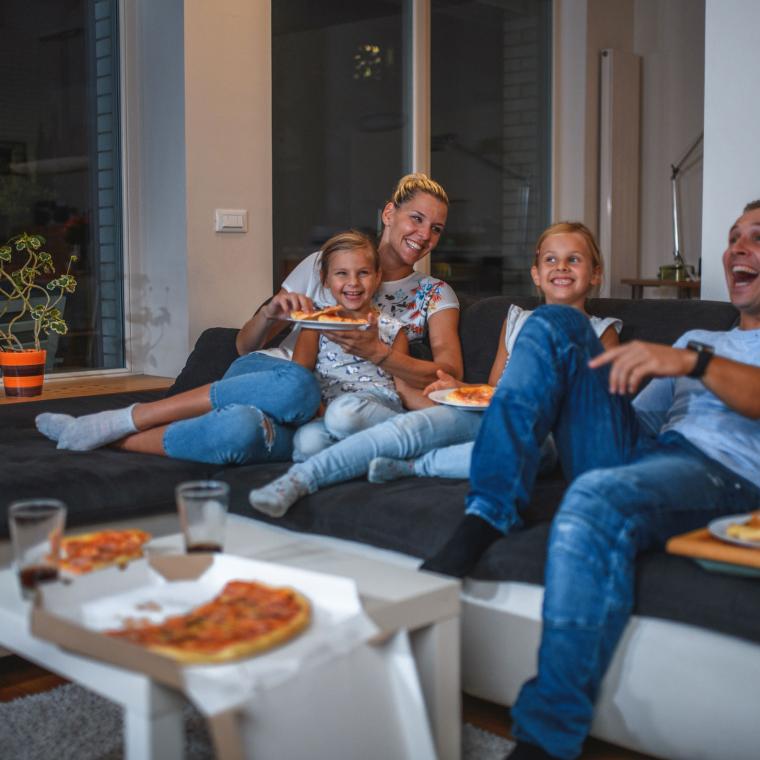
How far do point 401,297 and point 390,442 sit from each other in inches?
27.4

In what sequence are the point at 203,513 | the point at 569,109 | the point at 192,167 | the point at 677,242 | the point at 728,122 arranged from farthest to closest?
the point at 677,242, the point at 569,109, the point at 192,167, the point at 728,122, the point at 203,513

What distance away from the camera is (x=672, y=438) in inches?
86.8

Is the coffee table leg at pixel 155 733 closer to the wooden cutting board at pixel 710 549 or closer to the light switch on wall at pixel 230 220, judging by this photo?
the wooden cutting board at pixel 710 549

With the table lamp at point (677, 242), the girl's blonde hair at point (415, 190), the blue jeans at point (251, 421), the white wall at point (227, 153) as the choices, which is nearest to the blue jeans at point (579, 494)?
the blue jeans at point (251, 421)

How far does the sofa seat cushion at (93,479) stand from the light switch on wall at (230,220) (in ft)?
4.63

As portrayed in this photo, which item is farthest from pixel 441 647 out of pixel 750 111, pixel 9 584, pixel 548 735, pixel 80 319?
pixel 80 319

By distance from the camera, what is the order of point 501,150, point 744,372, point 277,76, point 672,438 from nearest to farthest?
1. point 744,372
2. point 672,438
3. point 277,76
4. point 501,150

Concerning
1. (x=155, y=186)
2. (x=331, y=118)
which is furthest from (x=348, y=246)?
(x=331, y=118)

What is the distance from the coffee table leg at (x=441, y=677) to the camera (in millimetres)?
1717

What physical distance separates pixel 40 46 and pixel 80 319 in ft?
3.38

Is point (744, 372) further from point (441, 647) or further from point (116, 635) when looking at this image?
point (116, 635)

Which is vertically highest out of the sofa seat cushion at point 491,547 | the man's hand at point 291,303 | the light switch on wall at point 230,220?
the light switch on wall at point 230,220

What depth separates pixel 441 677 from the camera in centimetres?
173

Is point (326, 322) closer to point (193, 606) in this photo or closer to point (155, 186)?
point (193, 606)
